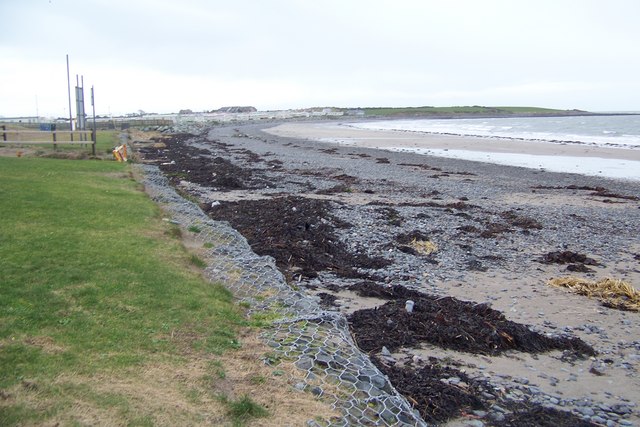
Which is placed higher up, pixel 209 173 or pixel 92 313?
pixel 92 313

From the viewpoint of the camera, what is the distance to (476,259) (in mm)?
10812

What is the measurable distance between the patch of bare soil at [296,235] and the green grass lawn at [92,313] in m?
2.14

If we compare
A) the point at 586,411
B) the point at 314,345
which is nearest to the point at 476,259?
the point at 586,411

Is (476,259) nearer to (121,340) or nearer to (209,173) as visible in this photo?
(121,340)

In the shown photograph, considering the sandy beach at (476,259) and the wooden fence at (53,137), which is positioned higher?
the wooden fence at (53,137)

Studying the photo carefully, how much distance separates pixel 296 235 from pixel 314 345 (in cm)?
649

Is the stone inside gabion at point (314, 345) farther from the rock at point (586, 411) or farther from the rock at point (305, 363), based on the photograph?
the rock at point (586, 411)

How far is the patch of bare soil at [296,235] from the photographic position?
32.8 feet

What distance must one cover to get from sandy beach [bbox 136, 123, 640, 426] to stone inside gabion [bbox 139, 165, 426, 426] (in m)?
0.58

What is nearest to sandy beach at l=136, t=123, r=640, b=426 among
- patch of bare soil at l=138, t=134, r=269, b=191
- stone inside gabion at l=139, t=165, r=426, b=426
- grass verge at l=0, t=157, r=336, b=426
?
patch of bare soil at l=138, t=134, r=269, b=191

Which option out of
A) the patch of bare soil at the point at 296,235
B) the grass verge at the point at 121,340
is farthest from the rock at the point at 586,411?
the patch of bare soil at the point at 296,235

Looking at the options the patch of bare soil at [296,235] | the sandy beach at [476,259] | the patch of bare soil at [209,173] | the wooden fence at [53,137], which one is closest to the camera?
the sandy beach at [476,259]

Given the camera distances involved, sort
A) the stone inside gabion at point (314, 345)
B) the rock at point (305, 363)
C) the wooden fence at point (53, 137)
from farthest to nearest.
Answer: the wooden fence at point (53, 137) < the rock at point (305, 363) < the stone inside gabion at point (314, 345)

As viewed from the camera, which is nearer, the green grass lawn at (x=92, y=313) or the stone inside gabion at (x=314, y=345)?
the green grass lawn at (x=92, y=313)
